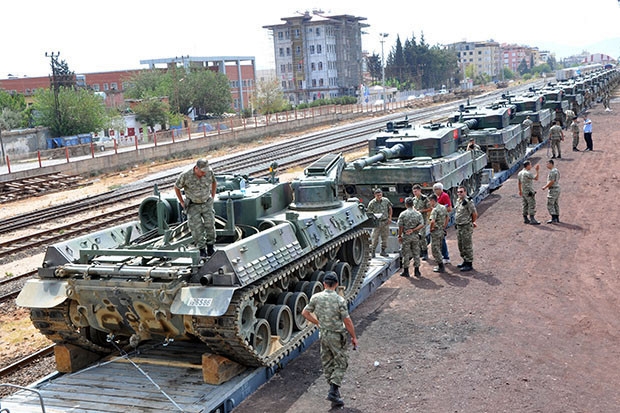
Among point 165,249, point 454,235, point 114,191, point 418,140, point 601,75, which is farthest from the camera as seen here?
point 601,75

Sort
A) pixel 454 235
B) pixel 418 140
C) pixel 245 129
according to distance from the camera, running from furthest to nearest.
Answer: pixel 245 129, pixel 418 140, pixel 454 235

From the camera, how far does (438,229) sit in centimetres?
1416

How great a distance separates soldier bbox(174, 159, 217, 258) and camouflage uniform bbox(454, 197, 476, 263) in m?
6.08

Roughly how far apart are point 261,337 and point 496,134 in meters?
16.7

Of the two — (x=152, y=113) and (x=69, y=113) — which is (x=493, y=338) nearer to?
(x=69, y=113)

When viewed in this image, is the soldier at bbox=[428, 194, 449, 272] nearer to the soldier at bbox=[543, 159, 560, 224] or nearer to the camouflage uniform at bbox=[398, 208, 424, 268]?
the camouflage uniform at bbox=[398, 208, 424, 268]

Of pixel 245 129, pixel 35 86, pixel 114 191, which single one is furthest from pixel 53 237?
pixel 35 86

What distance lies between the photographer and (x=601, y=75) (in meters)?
65.0

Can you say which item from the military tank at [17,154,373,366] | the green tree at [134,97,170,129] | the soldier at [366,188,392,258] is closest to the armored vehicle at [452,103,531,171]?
the soldier at [366,188,392,258]

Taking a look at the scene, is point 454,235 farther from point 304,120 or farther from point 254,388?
point 304,120

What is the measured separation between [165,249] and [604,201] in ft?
47.0

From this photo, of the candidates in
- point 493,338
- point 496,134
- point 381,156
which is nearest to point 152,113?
point 496,134

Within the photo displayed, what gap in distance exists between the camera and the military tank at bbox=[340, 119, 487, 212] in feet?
58.0

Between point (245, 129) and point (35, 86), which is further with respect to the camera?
point (35, 86)
